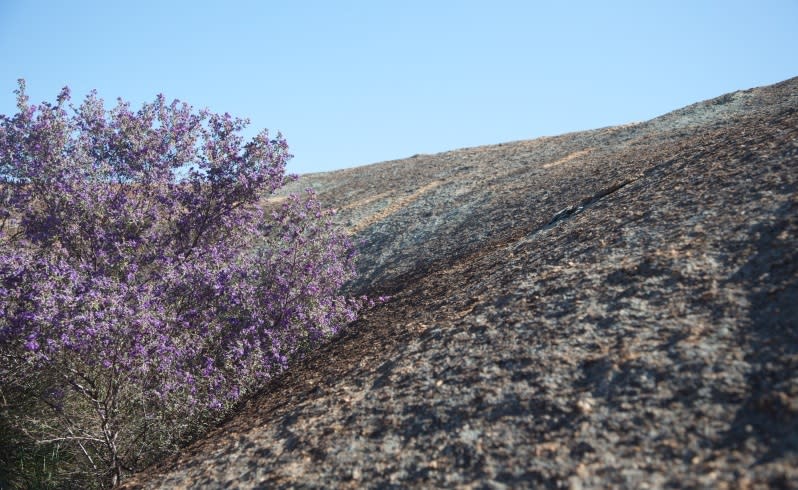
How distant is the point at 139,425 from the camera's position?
6711 mm

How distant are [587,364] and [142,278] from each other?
6.69 m

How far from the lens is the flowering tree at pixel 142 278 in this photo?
21.0ft

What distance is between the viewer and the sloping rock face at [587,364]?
3555 mm

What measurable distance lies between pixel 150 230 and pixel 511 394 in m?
6.46

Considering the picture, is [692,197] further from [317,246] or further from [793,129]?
[317,246]

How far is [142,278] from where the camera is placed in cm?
880

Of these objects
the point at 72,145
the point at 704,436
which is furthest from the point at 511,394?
the point at 72,145

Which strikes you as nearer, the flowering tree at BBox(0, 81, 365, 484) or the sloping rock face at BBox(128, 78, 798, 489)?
A: the sloping rock face at BBox(128, 78, 798, 489)

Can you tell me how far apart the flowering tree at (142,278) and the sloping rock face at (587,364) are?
2.80ft

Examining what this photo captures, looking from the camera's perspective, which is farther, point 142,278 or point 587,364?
point 142,278

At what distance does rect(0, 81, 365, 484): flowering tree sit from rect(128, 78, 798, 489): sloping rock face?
33.6 inches

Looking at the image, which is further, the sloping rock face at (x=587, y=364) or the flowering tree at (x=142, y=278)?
the flowering tree at (x=142, y=278)

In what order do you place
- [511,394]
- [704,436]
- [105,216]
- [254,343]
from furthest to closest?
[105,216]
[254,343]
[511,394]
[704,436]

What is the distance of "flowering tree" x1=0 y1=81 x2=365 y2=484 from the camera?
21.0ft
